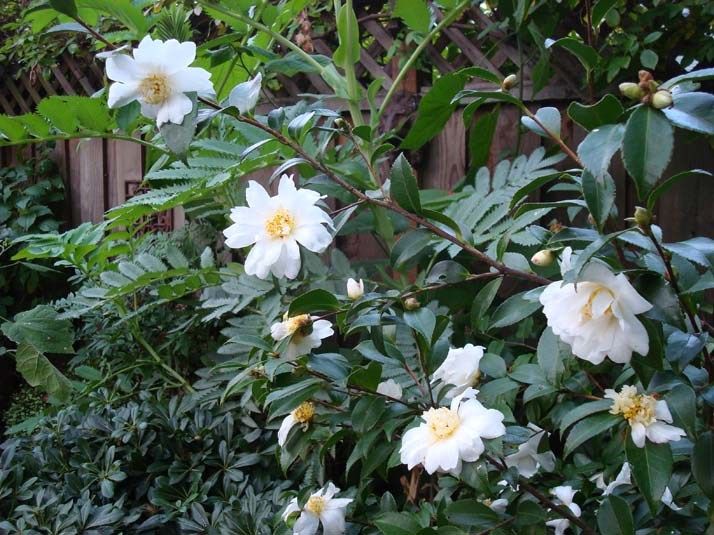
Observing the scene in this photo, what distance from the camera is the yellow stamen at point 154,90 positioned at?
834 millimetres

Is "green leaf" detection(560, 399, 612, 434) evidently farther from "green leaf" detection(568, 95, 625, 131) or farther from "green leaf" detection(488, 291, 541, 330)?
"green leaf" detection(568, 95, 625, 131)

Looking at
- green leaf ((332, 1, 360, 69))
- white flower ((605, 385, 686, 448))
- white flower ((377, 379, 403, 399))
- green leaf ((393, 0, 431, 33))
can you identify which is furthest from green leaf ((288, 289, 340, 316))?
green leaf ((393, 0, 431, 33))

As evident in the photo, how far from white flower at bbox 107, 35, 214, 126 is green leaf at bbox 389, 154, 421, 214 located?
9.3 inches

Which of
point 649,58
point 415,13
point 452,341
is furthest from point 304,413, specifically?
point 649,58

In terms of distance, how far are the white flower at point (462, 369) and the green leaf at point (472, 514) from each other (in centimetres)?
14

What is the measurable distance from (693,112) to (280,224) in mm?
454

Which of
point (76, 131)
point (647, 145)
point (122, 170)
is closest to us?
point (647, 145)

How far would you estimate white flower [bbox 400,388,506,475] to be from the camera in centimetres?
81

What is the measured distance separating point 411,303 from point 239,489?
35.7 inches

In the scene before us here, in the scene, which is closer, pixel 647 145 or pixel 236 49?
pixel 647 145

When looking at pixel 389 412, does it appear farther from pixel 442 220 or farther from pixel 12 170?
pixel 12 170

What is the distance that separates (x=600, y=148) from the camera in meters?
0.60

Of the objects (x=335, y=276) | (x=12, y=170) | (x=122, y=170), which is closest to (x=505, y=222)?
(x=335, y=276)

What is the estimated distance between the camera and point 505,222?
1.71 m
